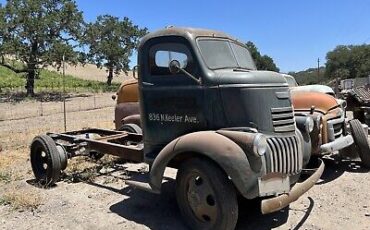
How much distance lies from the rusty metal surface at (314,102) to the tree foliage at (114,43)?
37.9 m

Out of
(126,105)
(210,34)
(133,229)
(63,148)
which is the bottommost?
(133,229)

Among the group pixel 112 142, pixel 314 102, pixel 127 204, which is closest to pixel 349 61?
pixel 314 102

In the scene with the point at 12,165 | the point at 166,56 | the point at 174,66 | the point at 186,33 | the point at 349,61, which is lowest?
the point at 12,165

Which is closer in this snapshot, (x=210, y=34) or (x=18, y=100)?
(x=210, y=34)

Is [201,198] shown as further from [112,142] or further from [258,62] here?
[258,62]

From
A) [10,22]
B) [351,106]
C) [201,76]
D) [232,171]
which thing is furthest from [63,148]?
[10,22]

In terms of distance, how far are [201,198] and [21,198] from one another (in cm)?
309

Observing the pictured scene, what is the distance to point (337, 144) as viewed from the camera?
25.2 feet

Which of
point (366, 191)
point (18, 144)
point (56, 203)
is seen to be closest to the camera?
point (56, 203)

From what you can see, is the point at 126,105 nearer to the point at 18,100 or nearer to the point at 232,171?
the point at 232,171

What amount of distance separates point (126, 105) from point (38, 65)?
28.0 meters

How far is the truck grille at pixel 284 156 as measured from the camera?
498 centimetres

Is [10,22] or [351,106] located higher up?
[10,22]

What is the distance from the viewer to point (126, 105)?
1072 centimetres
